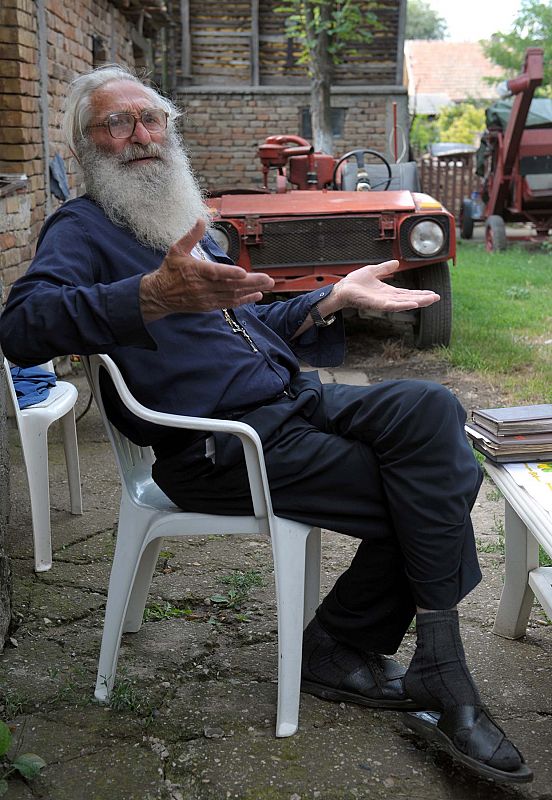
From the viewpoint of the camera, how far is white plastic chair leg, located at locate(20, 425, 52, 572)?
3104 millimetres

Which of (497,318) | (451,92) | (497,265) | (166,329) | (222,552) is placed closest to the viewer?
(166,329)

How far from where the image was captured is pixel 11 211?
5621mm

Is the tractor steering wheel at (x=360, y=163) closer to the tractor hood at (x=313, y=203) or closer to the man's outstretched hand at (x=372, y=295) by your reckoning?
the tractor hood at (x=313, y=203)

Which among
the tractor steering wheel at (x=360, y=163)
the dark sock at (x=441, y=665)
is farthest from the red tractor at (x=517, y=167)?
the dark sock at (x=441, y=665)

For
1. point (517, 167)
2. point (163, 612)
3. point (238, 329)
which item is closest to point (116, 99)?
point (238, 329)

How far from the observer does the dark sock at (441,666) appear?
6.77ft

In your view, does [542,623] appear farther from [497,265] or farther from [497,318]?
[497,265]

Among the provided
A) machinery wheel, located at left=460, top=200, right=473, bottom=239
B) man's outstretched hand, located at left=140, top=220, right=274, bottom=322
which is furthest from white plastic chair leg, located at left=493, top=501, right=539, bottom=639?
machinery wheel, located at left=460, top=200, right=473, bottom=239

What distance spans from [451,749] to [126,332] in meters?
1.13

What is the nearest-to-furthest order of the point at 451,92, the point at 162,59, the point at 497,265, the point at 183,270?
the point at 183,270, the point at 497,265, the point at 162,59, the point at 451,92

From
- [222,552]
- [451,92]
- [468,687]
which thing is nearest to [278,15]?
[222,552]

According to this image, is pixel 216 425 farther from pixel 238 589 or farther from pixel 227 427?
pixel 238 589

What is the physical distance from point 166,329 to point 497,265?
9267mm

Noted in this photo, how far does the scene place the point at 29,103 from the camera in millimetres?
6449
